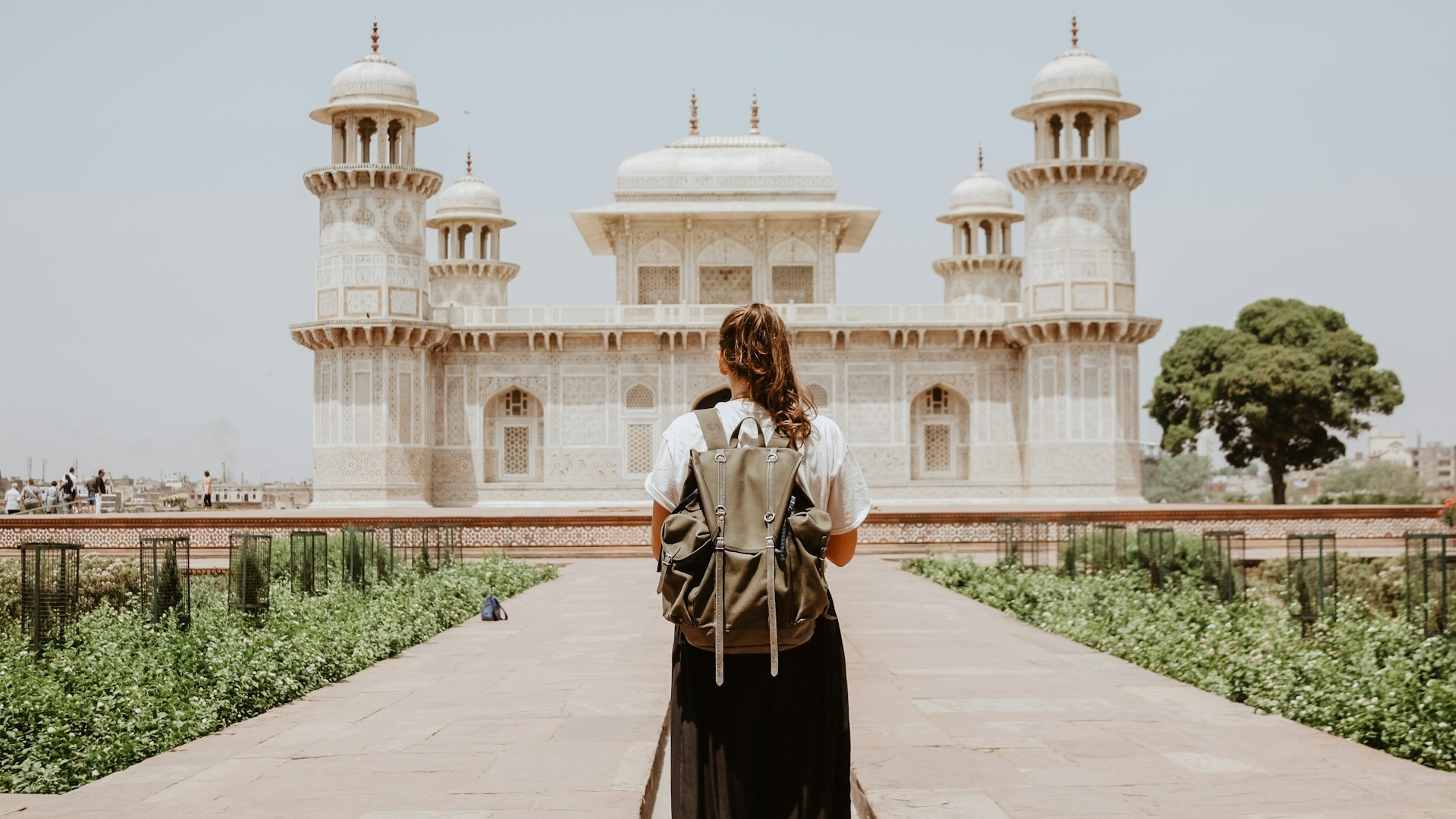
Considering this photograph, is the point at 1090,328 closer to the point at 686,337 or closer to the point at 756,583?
the point at 686,337

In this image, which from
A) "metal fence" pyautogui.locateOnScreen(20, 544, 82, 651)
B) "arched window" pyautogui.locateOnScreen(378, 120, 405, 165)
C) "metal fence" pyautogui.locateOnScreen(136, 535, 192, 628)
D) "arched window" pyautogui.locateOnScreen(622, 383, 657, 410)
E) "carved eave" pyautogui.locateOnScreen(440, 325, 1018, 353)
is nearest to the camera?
"metal fence" pyautogui.locateOnScreen(20, 544, 82, 651)

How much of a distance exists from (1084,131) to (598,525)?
1379 centimetres

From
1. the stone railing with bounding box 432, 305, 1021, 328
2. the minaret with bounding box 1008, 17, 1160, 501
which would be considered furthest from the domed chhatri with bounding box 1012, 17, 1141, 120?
the stone railing with bounding box 432, 305, 1021, 328

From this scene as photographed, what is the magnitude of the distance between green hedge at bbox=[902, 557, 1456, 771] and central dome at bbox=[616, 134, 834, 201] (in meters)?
19.1

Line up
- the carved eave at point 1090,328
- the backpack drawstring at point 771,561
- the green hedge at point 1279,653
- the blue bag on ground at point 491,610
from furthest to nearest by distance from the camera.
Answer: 1. the carved eave at point 1090,328
2. the blue bag on ground at point 491,610
3. the green hedge at point 1279,653
4. the backpack drawstring at point 771,561

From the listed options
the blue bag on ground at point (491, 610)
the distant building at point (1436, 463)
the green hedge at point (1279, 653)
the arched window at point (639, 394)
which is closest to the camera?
the green hedge at point (1279, 653)

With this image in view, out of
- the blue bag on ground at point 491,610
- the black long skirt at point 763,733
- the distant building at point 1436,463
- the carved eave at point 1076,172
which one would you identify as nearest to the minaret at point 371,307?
the carved eave at point 1076,172

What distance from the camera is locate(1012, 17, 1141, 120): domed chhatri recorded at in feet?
86.1

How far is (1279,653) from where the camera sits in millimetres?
Result: 6598

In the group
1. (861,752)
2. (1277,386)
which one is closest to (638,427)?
(1277,386)

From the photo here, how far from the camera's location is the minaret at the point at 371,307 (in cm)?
2588

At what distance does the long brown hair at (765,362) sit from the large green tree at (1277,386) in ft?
104

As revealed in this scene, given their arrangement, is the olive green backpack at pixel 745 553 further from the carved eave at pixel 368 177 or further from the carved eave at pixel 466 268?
the carved eave at pixel 466 268

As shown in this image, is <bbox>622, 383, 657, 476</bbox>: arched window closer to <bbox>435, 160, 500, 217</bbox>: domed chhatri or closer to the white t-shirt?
<bbox>435, 160, 500, 217</bbox>: domed chhatri
